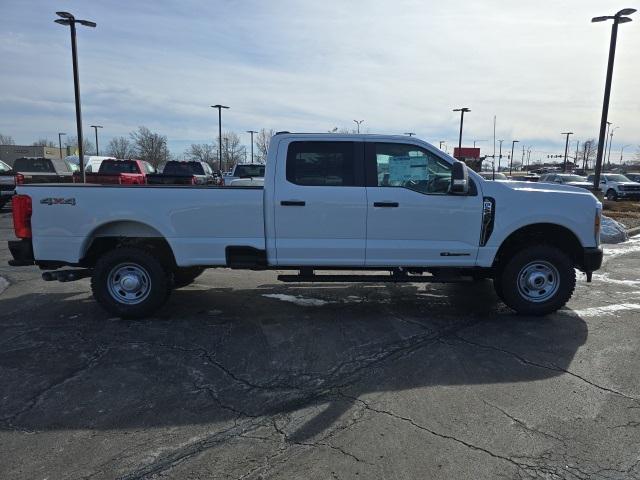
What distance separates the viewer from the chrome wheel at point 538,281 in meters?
5.65

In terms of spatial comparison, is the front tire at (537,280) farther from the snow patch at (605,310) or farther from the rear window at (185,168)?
the rear window at (185,168)

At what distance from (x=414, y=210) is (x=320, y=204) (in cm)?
106

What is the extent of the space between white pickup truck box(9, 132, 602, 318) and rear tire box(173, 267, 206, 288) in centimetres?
84

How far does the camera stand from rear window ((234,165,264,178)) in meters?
18.4

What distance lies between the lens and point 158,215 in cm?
530

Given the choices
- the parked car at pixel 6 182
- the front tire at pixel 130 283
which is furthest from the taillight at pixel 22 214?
the parked car at pixel 6 182

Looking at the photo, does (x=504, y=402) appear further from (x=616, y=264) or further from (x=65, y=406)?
(x=616, y=264)

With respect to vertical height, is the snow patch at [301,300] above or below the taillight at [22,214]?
below

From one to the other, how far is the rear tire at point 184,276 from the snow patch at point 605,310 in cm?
497

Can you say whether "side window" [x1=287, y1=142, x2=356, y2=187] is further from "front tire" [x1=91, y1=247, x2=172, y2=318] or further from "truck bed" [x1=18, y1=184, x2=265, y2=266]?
"front tire" [x1=91, y1=247, x2=172, y2=318]

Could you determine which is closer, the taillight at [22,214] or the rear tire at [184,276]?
the taillight at [22,214]

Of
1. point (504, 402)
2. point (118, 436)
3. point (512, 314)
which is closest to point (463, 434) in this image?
point (504, 402)

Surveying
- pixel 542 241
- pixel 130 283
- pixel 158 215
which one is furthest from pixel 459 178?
pixel 130 283

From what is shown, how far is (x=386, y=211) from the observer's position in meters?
5.33
